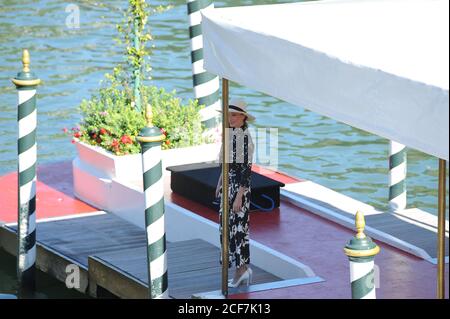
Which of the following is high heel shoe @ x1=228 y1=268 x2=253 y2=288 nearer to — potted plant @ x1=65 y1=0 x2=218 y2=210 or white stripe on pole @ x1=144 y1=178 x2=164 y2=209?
white stripe on pole @ x1=144 y1=178 x2=164 y2=209

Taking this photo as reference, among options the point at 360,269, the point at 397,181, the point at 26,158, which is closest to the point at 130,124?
the point at 26,158

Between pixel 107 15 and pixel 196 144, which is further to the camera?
pixel 107 15

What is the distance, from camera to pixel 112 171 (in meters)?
13.5

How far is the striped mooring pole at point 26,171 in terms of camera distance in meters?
11.7

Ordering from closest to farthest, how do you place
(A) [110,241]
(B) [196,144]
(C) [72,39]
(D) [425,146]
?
(D) [425,146]
(A) [110,241]
(B) [196,144]
(C) [72,39]

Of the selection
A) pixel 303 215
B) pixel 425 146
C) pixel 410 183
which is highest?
pixel 425 146

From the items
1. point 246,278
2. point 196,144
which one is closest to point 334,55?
point 246,278

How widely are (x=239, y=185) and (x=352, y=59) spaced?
9.08 feet

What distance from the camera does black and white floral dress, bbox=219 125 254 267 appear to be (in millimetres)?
10414

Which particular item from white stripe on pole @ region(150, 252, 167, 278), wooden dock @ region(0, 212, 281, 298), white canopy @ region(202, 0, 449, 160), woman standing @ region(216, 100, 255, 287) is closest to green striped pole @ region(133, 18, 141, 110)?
wooden dock @ region(0, 212, 281, 298)

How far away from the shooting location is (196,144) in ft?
46.1

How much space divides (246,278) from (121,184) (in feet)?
9.87

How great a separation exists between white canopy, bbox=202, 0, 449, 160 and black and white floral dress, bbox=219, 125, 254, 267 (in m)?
0.89
